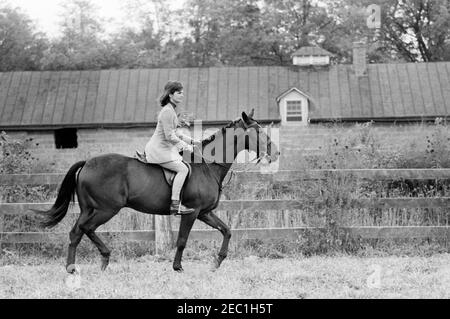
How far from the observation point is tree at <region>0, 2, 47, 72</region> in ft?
137

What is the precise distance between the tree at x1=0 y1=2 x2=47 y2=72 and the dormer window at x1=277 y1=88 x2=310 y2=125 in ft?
67.0

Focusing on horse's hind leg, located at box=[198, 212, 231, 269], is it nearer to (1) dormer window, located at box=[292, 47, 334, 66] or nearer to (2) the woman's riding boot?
(2) the woman's riding boot

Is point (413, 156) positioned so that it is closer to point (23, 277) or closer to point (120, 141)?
point (23, 277)

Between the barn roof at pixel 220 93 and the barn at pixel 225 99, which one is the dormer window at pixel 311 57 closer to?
the barn at pixel 225 99

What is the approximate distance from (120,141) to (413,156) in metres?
16.7

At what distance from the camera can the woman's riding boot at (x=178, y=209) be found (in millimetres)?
8261

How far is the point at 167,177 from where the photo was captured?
8414 millimetres

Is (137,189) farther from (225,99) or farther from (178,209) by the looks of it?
(225,99)

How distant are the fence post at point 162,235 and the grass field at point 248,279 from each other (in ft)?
1.11

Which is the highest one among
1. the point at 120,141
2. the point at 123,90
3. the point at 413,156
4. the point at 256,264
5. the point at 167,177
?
the point at 123,90

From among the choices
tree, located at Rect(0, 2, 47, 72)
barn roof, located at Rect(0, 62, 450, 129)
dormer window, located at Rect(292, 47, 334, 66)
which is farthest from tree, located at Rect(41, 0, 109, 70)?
dormer window, located at Rect(292, 47, 334, 66)

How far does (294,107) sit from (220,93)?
376 cm
